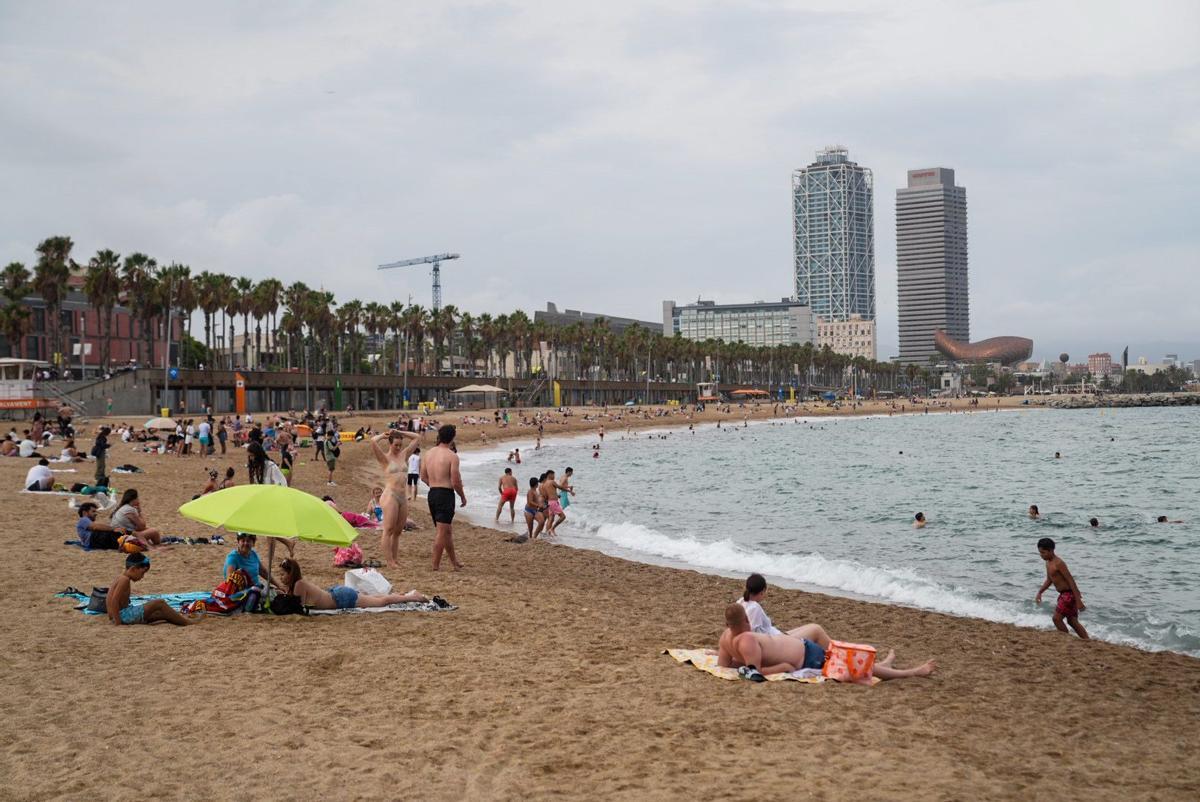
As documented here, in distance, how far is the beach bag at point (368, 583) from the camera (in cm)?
1030

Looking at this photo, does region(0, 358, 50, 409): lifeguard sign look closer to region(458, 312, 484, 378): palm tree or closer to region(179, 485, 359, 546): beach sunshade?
region(179, 485, 359, 546): beach sunshade

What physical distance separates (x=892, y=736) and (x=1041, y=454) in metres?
53.4

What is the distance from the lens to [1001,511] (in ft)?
88.0

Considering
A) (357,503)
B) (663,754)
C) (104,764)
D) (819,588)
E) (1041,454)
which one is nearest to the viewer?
(104,764)

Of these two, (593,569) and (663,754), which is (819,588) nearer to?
(593,569)

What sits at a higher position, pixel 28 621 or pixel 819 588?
pixel 28 621

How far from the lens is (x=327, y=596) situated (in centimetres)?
986

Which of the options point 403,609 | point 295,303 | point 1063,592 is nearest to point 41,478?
point 403,609

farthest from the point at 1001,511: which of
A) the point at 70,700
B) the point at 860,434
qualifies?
the point at 860,434

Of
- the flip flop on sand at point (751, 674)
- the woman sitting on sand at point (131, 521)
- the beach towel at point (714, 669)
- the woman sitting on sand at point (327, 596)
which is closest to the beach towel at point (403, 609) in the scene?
the woman sitting on sand at point (327, 596)

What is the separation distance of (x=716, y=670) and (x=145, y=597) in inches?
229

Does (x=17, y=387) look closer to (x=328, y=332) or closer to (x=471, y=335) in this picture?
(x=328, y=332)

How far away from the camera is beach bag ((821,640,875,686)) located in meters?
8.14

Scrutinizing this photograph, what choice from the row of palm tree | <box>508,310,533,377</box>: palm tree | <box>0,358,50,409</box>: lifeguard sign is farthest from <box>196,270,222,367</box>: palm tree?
<box>508,310,533,377</box>: palm tree
